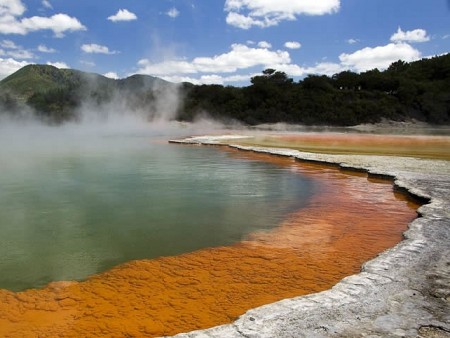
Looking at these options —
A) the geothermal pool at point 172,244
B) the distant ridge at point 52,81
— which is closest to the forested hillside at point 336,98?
the distant ridge at point 52,81

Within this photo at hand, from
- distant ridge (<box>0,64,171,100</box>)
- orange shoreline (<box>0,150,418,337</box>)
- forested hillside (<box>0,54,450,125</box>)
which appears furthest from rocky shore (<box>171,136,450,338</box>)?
distant ridge (<box>0,64,171,100</box>)

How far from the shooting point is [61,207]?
7.61 metres

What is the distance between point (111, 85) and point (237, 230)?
82909 mm

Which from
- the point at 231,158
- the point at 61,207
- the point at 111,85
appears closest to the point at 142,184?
the point at 61,207

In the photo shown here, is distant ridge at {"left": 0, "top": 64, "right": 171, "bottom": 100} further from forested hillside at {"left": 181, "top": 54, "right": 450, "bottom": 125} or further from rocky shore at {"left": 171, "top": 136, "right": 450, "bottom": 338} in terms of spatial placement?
rocky shore at {"left": 171, "top": 136, "right": 450, "bottom": 338}

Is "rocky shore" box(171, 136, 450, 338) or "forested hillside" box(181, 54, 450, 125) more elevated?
"forested hillside" box(181, 54, 450, 125)

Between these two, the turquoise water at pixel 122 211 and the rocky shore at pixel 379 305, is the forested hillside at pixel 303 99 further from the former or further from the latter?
the rocky shore at pixel 379 305

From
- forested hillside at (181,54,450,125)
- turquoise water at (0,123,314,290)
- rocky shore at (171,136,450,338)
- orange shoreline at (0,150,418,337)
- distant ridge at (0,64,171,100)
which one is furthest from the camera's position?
distant ridge at (0,64,171,100)

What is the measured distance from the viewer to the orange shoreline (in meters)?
3.47

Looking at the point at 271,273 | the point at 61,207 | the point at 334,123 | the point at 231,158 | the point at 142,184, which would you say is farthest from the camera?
the point at 334,123

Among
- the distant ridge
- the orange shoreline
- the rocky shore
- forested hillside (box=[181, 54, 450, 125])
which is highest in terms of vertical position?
the distant ridge

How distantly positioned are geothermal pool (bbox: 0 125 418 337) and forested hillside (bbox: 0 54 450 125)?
42306 mm

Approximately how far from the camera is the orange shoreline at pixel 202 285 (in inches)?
136

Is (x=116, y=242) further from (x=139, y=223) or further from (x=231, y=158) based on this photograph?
(x=231, y=158)
